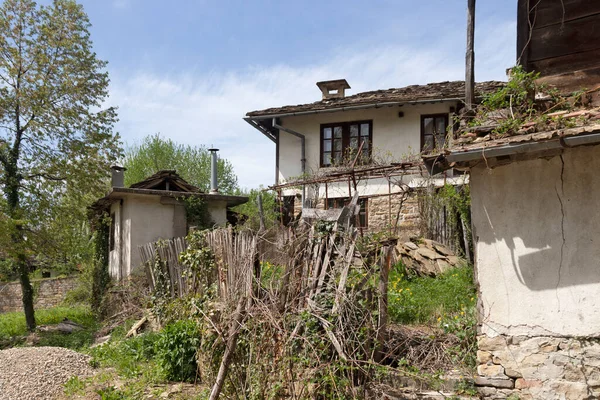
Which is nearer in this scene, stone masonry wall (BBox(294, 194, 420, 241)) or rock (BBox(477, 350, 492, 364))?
rock (BBox(477, 350, 492, 364))

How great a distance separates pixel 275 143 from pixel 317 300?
12.3 metres

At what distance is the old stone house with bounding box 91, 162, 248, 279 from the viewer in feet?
46.9

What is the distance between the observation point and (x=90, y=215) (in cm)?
1650

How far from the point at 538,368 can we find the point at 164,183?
12174 mm

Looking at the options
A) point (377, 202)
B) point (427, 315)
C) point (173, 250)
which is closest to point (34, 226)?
point (173, 250)

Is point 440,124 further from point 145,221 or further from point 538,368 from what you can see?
point 538,368

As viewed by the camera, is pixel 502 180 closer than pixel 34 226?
Yes

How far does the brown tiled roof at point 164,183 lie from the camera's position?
14844mm

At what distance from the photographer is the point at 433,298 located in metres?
8.64

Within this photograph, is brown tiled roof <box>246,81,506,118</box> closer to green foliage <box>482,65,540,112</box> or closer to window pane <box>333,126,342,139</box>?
window pane <box>333,126,342,139</box>

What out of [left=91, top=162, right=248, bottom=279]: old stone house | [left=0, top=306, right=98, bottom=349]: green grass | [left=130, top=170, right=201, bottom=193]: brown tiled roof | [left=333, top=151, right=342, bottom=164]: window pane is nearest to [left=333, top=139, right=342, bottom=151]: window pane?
[left=333, top=151, right=342, bottom=164]: window pane

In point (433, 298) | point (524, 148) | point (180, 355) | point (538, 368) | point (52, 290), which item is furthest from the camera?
point (52, 290)

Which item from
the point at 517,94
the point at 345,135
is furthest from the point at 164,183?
the point at 517,94

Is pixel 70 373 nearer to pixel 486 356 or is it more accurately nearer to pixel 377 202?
pixel 486 356
